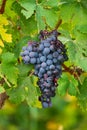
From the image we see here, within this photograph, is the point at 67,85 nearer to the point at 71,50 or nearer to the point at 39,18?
the point at 71,50

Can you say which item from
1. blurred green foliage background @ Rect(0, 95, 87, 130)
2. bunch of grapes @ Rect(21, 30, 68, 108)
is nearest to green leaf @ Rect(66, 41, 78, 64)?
bunch of grapes @ Rect(21, 30, 68, 108)

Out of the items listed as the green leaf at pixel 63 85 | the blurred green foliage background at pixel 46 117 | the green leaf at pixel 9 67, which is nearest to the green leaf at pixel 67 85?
the green leaf at pixel 63 85

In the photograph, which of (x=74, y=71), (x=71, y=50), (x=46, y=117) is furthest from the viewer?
(x=46, y=117)

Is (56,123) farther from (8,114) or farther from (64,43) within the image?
(64,43)

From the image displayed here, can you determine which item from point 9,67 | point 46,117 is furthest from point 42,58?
point 46,117

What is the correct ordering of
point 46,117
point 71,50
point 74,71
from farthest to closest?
point 46,117 → point 74,71 → point 71,50

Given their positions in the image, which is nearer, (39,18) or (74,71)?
(39,18)

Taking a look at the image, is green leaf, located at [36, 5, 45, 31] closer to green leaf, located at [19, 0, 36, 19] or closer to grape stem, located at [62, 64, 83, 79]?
green leaf, located at [19, 0, 36, 19]
